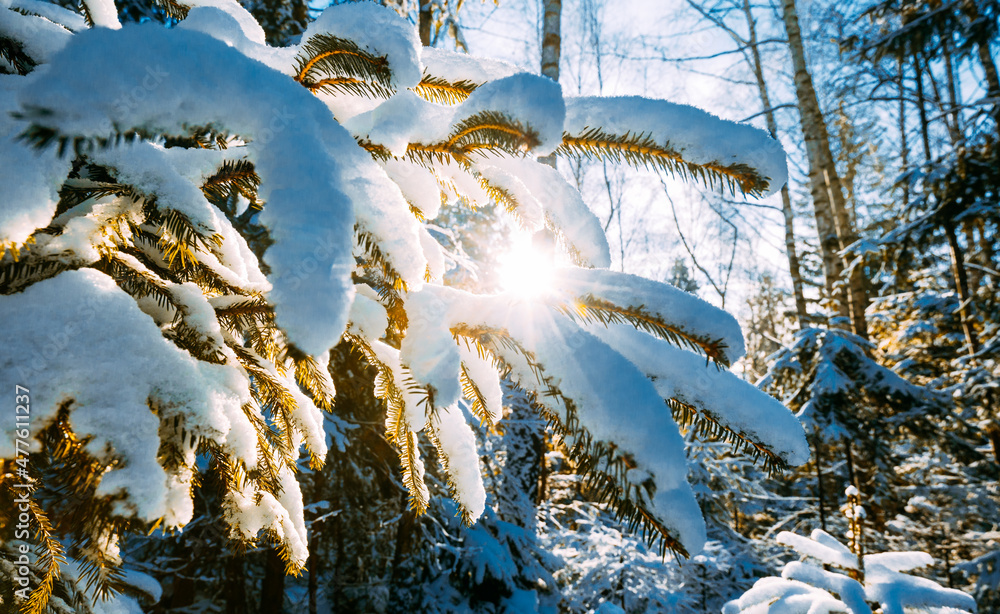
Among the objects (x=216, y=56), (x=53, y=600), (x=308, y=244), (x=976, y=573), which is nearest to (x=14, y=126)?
(x=216, y=56)

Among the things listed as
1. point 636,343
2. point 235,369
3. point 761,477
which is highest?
point 761,477

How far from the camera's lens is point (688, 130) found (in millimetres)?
839

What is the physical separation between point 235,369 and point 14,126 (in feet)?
1.40

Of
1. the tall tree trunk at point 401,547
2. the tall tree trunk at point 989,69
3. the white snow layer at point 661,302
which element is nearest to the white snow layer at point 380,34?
the white snow layer at point 661,302

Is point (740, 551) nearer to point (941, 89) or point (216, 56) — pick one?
point (216, 56)

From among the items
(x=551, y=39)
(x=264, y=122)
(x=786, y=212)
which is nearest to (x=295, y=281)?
(x=264, y=122)

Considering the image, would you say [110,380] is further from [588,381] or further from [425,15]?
[425,15]

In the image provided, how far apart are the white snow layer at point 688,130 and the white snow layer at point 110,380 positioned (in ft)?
2.61

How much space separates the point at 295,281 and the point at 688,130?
75cm

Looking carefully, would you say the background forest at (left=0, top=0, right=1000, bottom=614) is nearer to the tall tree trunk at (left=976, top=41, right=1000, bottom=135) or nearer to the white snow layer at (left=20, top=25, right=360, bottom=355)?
the tall tree trunk at (left=976, top=41, right=1000, bottom=135)

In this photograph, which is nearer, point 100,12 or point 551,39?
point 100,12

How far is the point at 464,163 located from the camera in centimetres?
87

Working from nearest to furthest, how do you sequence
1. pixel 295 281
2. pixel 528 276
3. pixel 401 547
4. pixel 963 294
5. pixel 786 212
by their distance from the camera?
1. pixel 295 281
2. pixel 528 276
3. pixel 401 547
4. pixel 963 294
5. pixel 786 212

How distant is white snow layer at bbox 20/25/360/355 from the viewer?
0.45 m
